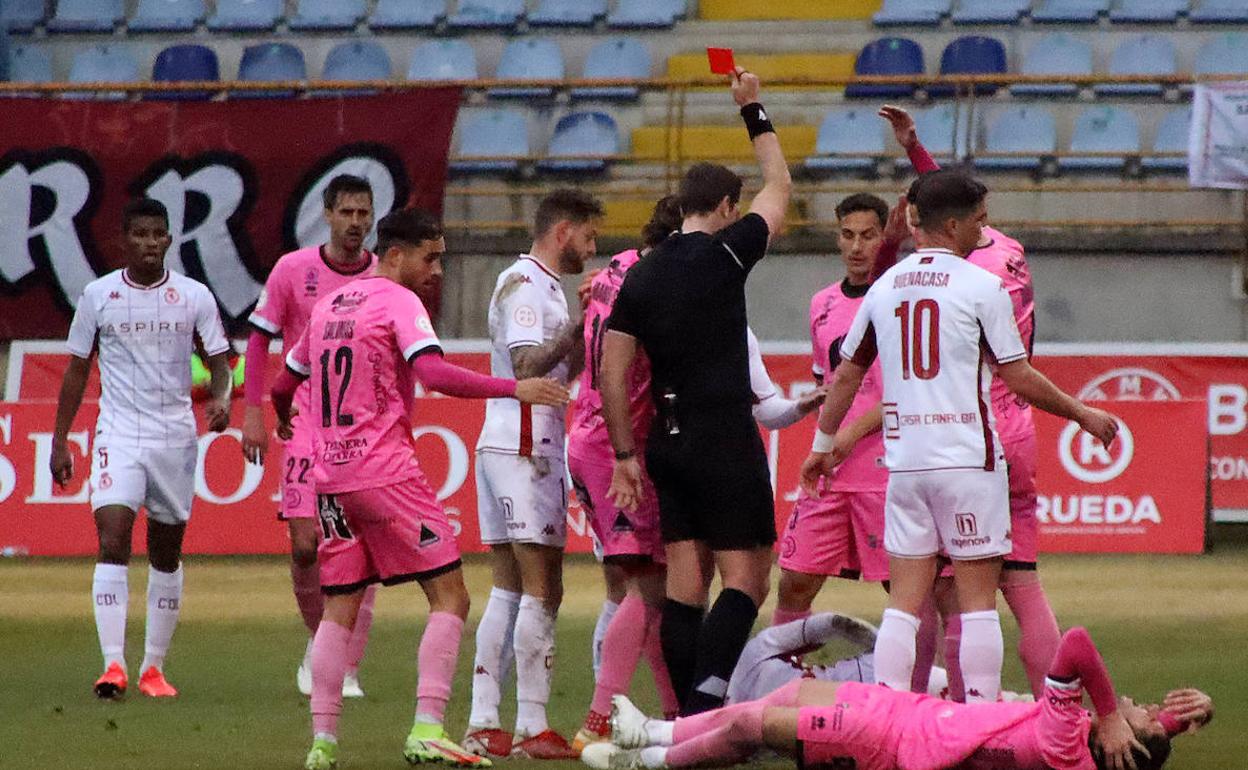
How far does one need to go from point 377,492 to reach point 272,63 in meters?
15.0

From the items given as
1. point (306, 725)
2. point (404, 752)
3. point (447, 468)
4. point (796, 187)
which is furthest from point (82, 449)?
point (404, 752)

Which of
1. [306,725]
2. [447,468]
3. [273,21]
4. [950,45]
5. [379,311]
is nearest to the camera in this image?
[379,311]

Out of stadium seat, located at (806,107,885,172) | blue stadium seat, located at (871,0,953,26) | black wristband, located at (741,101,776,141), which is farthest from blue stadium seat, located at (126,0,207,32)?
black wristband, located at (741,101,776,141)

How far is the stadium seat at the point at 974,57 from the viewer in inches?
784

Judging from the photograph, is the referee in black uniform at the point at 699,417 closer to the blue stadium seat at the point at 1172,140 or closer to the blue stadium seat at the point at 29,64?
the blue stadium seat at the point at 1172,140

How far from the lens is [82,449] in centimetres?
1554

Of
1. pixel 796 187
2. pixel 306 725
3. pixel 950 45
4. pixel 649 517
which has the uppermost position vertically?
pixel 950 45

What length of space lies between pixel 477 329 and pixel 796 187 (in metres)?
3.21

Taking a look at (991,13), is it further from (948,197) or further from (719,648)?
(719,648)

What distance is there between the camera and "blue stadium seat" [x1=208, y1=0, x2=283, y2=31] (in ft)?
71.0

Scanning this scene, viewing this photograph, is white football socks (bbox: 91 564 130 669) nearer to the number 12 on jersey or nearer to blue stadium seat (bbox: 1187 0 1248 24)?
the number 12 on jersey

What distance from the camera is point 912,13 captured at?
20.7 metres

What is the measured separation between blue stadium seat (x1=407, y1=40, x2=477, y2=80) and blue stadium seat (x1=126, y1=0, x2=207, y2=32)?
257 cm

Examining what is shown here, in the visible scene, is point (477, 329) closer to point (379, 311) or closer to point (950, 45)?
point (950, 45)
